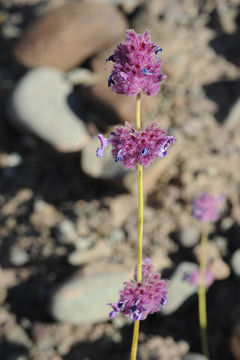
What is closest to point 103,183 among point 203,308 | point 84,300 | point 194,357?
point 84,300

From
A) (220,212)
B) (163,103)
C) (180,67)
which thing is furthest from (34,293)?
(180,67)

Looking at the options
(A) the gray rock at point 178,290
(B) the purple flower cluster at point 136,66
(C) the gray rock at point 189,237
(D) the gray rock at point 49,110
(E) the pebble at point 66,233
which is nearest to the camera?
(B) the purple flower cluster at point 136,66

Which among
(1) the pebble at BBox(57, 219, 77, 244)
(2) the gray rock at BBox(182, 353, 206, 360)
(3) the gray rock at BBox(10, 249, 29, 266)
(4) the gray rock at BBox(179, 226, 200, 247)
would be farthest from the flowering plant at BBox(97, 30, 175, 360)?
(3) the gray rock at BBox(10, 249, 29, 266)

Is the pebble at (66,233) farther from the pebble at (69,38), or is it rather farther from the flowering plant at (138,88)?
the flowering plant at (138,88)

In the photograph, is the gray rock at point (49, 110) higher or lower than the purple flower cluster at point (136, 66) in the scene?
higher

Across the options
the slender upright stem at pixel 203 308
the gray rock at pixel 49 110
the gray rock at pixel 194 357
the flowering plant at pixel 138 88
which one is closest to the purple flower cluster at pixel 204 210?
the slender upright stem at pixel 203 308

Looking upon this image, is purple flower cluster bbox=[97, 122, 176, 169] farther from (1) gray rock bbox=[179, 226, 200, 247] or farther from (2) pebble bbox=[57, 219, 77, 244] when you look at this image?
(2) pebble bbox=[57, 219, 77, 244]

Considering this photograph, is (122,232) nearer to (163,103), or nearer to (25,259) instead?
(25,259)

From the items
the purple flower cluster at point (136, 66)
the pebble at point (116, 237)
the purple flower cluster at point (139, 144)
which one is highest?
the pebble at point (116, 237)
